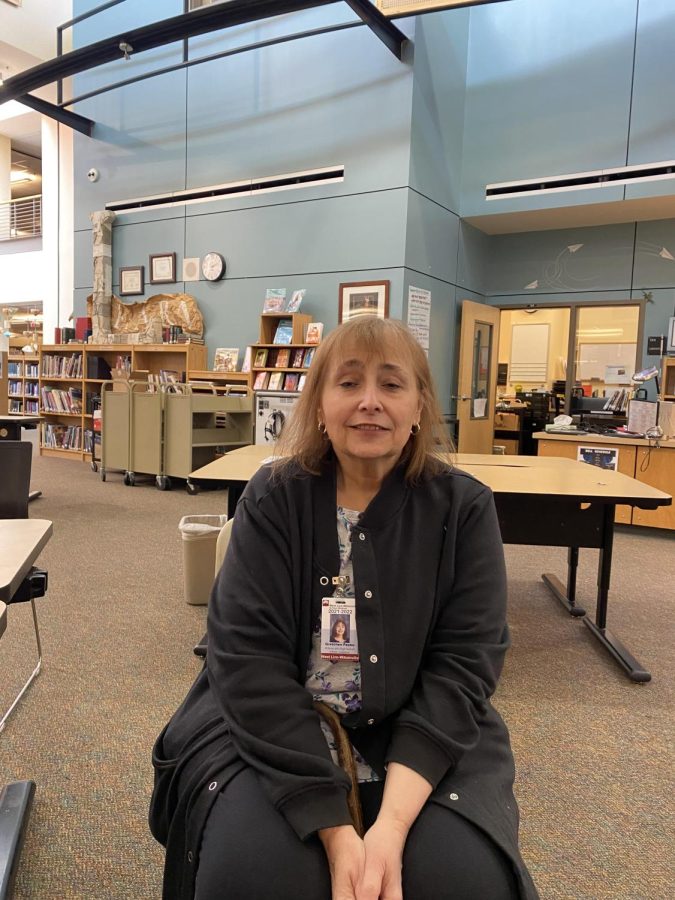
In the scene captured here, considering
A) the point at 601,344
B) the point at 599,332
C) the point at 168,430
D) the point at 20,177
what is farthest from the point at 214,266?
the point at 20,177

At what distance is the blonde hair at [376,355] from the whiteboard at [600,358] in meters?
9.72

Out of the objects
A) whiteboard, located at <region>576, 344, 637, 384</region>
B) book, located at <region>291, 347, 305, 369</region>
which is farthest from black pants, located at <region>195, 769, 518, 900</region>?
whiteboard, located at <region>576, 344, 637, 384</region>

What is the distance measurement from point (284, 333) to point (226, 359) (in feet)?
3.53

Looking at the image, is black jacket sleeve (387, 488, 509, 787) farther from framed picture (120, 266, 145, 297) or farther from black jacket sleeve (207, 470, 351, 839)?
framed picture (120, 266, 145, 297)

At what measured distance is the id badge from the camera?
121cm

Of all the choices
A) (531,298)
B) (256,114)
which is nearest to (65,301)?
(256,114)

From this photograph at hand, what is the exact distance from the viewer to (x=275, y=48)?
746 cm

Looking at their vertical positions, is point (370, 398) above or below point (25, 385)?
above

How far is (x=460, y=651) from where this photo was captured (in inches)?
47.3

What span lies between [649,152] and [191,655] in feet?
22.1

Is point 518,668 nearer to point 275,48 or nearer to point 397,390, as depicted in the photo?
point 397,390

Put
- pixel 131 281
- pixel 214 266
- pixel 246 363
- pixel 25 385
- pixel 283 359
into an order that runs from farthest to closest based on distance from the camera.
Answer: pixel 25 385, pixel 131 281, pixel 214 266, pixel 246 363, pixel 283 359

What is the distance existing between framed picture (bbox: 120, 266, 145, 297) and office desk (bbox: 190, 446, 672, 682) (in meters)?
6.23

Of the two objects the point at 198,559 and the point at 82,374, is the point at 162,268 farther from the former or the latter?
the point at 198,559
